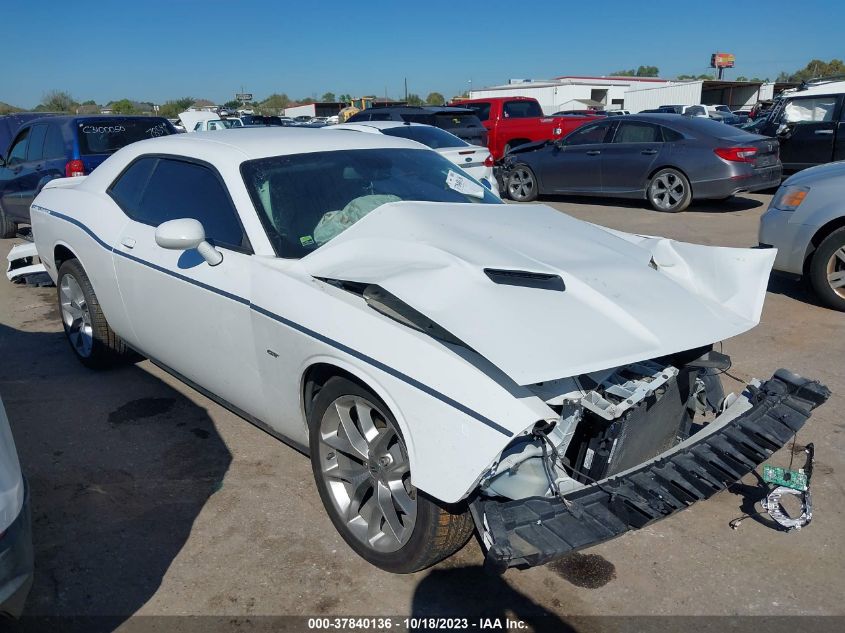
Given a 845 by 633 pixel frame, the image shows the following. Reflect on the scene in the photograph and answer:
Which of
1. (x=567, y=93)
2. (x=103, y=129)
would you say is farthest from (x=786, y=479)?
(x=567, y=93)

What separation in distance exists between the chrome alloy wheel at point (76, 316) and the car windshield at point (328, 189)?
1966mm

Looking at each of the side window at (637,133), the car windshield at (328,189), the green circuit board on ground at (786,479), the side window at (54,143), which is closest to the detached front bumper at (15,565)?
the car windshield at (328,189)

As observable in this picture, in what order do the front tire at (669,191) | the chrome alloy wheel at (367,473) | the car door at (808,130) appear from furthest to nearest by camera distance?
the car door at (808,130) < the front tire at (669,191) < the chrome alloy wheel at (367,473)

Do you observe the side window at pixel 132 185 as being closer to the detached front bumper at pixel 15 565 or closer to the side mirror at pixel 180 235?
the side mirror at pixel 180 235

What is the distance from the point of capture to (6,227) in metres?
10.2

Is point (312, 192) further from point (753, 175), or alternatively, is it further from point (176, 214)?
point (753, 175)

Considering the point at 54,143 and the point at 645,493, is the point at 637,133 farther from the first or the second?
the point at 645,493

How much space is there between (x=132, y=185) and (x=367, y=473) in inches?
97.8

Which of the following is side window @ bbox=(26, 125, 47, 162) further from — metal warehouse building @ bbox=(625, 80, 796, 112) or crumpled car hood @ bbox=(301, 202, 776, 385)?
metal warehouse building @ bbox=(625, 80, 796, 112)

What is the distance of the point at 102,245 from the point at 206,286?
1.24 metres

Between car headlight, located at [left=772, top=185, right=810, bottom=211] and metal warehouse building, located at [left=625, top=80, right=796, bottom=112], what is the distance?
3964cm

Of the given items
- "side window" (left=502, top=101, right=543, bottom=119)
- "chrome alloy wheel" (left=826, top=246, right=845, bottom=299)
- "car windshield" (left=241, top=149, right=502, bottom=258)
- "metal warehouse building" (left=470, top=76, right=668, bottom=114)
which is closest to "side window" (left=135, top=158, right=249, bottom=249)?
"car windshield" (left=241, top=149, right=502, bottom=258)

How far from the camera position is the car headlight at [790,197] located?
5820 millimetres

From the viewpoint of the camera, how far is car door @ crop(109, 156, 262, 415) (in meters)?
3.25
